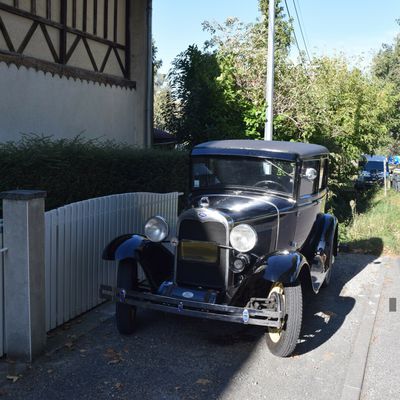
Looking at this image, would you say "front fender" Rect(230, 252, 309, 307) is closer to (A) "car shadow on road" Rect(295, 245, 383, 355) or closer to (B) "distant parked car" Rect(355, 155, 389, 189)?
(A) "car shadow on road" Rect(295, 245, 383, 355)

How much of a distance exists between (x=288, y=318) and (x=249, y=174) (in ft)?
6.00

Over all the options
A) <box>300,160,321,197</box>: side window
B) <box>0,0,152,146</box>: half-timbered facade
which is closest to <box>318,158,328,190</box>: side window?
<box>300,160,321,197</box>: side window

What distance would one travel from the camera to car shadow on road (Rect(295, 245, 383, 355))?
5176 mm

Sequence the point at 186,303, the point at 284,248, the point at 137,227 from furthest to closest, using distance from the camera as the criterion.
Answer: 1. the point at 137,227
2. the point at 284,248
3. the point at 186,303

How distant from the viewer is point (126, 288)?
196 inches

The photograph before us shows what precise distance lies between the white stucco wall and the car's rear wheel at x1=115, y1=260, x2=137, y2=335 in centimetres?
387

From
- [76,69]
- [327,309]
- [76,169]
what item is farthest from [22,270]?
[76,69]

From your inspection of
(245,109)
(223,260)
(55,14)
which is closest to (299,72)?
(245,109)

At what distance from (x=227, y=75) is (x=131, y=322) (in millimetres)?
8224

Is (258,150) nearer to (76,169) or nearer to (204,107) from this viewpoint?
(76,169)

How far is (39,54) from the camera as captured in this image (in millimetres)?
8516

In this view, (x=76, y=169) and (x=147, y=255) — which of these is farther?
(x=76, y=169)

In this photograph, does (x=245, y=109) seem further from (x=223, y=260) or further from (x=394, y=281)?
(x=223, y=260)

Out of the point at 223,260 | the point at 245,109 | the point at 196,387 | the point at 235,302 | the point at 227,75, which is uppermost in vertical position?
the point at 227,75
